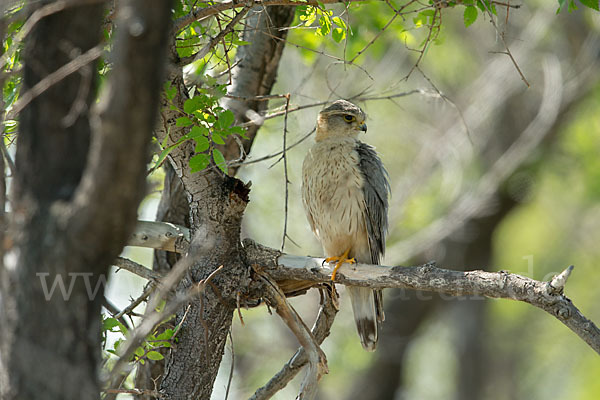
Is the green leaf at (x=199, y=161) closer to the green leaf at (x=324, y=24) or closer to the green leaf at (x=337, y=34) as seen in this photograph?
the green leaf at (x=324, y=24)

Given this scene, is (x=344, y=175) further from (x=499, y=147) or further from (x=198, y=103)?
(x=499, y=147)

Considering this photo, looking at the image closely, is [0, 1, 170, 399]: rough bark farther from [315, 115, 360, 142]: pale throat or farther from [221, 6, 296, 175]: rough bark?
[315, 115, 360, 142]: pale throat

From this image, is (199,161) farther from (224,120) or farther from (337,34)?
(337,34)

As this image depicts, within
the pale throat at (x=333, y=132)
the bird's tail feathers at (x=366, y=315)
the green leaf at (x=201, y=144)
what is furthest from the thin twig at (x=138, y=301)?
the pale throat at (x=333, y=132)

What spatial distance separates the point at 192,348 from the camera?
349cm

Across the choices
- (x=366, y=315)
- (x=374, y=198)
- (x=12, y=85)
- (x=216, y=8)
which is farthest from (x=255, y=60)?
(x=366, y=315)

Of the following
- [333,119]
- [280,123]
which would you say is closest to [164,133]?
[333,119]

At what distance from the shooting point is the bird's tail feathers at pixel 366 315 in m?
5.05

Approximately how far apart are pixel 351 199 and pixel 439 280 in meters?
1.81

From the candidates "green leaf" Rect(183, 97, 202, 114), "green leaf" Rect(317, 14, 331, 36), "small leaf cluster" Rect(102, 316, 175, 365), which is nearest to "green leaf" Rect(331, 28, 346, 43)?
"green leaf" Rect(317, 14, 331, 36)

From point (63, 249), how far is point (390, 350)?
965 centimetres

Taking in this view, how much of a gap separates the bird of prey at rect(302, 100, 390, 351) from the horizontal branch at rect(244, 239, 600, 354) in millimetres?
1193

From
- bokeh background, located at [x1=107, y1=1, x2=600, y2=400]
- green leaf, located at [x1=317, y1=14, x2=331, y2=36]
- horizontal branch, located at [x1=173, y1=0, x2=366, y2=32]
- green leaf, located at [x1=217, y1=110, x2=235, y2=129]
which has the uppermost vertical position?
bokeh background, located at [x1=107, y1=1, x2=600, y2=400]

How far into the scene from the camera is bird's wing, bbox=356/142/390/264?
5016 millimetres
